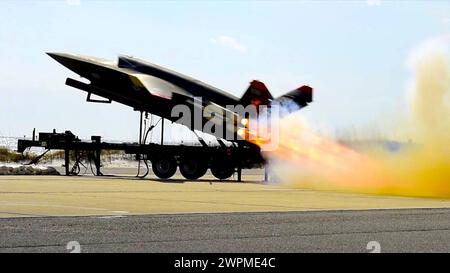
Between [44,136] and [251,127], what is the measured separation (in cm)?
1244

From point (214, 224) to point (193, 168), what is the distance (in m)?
26.3

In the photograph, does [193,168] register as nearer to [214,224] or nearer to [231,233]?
[214,224]

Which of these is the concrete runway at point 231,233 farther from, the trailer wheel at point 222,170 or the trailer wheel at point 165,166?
the trailer wheel at point 165,166

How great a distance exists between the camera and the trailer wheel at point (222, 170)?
138ft

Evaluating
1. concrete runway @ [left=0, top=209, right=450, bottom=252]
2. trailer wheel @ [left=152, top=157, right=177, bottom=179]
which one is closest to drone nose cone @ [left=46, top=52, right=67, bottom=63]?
trailer wheel @ [left=152, top=157, right=177, bottom=179]

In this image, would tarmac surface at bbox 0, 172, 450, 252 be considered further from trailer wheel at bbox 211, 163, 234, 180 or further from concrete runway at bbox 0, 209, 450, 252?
trailer wheel at bbox 211, 163, 234, 180

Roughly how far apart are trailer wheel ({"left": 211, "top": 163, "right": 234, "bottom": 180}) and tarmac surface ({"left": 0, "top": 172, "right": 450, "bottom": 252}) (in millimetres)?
16788

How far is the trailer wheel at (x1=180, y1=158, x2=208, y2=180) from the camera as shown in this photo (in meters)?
41.9

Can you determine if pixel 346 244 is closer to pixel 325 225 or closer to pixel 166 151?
pixel 325 225

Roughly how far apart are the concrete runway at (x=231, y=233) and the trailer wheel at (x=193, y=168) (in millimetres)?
23299

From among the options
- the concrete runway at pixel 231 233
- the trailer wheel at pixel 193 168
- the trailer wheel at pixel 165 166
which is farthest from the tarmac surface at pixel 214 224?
the trailer wheel at pixel 165 166

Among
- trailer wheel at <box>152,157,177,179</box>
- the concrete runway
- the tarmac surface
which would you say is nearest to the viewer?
the concrete runway

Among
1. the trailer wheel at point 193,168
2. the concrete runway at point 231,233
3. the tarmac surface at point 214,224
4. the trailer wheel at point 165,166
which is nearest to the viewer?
the concrete runway at point 231,233
